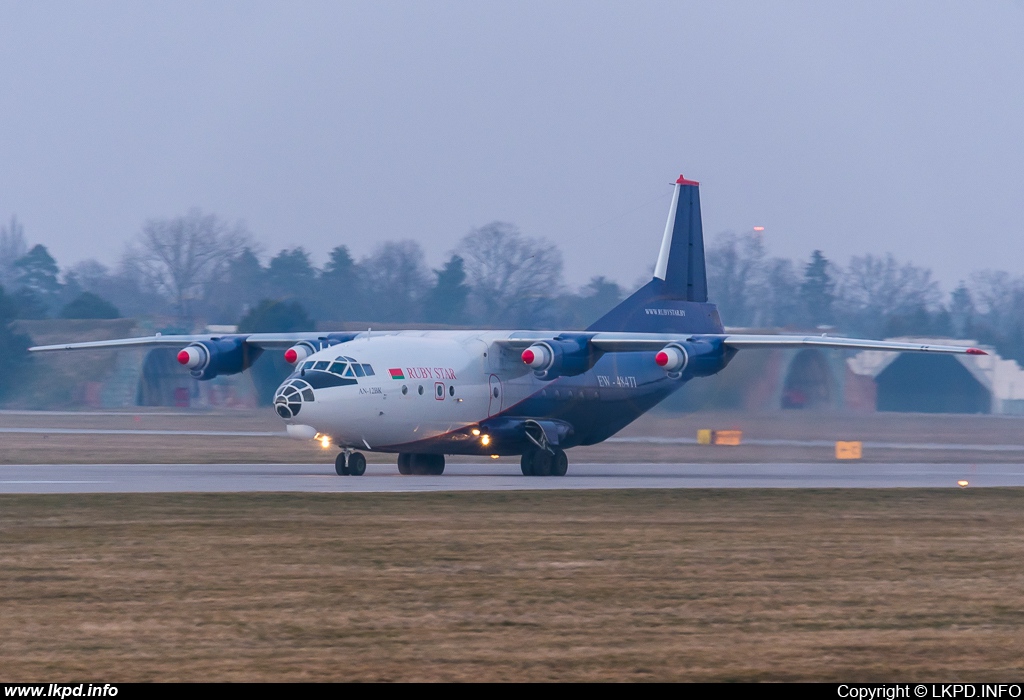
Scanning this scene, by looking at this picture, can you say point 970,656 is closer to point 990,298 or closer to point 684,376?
point 684,376

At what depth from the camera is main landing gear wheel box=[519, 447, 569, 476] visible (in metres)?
31.9

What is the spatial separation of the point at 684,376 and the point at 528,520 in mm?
14198

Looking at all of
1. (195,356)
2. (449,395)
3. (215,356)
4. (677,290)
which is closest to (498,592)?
(449,395)

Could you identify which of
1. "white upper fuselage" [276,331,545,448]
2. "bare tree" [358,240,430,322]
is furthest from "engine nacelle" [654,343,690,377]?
"bare tree" [358,240,430,322]

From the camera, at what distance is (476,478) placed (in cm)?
3025

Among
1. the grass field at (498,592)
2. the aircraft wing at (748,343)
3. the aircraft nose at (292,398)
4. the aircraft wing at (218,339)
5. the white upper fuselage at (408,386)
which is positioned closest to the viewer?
the grass field at (498,592)

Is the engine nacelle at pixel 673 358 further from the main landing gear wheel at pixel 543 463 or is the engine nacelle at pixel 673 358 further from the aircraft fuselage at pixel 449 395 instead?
the main landing gear wheel at pixel 543 463

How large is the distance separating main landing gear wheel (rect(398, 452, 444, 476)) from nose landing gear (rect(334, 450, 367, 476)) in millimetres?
1903

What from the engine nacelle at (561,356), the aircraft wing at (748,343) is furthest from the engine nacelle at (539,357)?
the aircraft wing at (748,343)

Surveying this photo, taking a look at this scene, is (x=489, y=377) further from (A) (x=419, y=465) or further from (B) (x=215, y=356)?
(B) (x=215, y=356)

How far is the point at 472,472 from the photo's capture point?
33.2 m

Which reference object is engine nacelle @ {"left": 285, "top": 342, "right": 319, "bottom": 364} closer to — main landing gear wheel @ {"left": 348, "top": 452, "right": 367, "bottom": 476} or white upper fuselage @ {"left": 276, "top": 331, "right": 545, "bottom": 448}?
white upper fuselage @ {"left": 276, "top": 331, "right": 545, "bottom": 448}

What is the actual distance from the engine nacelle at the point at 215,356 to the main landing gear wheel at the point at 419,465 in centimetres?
561

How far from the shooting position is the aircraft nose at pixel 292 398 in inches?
1104
